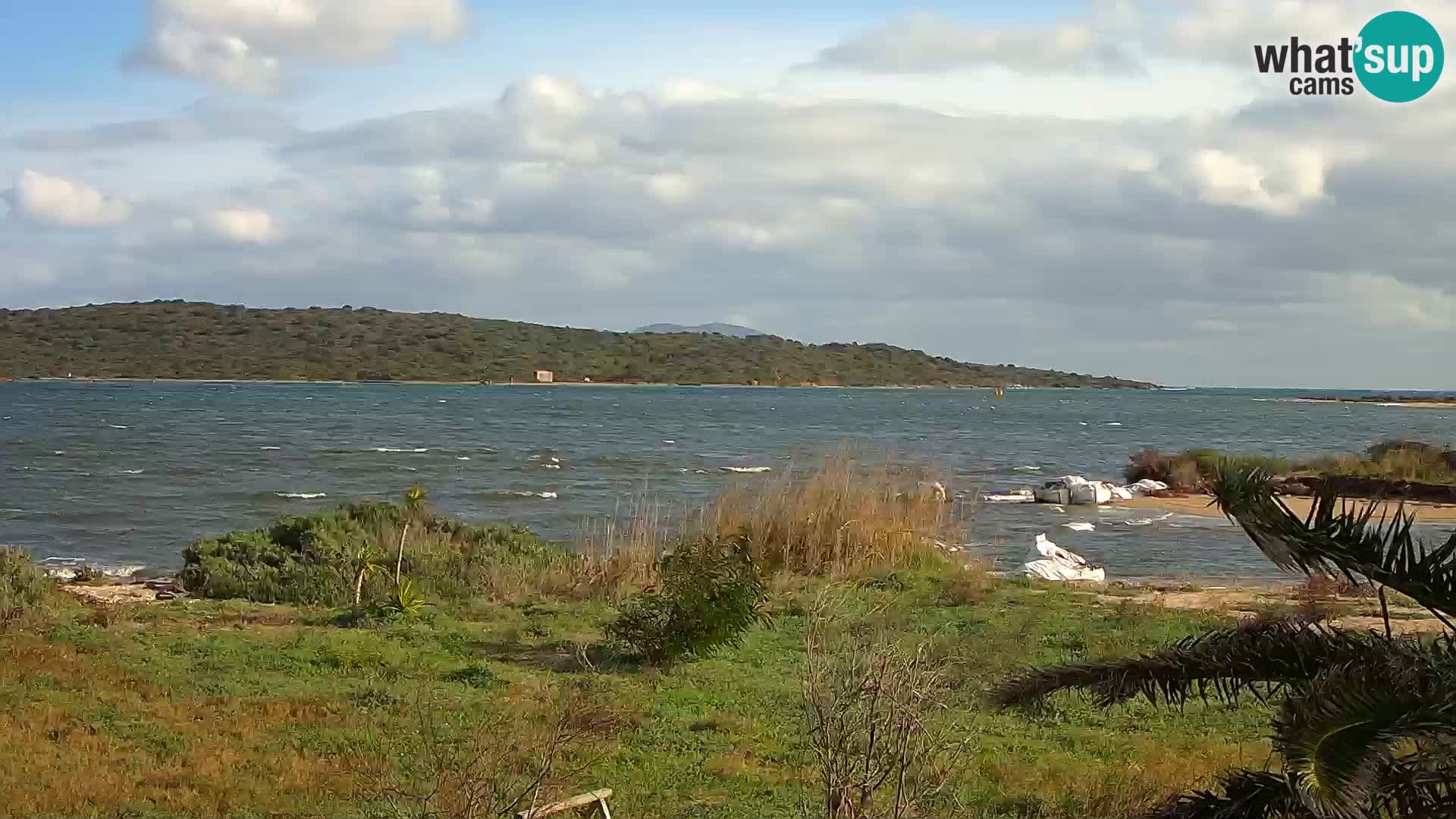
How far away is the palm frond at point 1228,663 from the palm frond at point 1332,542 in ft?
1.13

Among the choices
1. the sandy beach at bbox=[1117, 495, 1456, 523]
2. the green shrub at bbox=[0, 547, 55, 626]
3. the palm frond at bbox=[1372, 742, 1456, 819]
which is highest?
the palm frond at bbox=[1372, 742, 1456, 819]

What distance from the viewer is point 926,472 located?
66.8 ft

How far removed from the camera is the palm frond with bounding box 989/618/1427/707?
5.74 meters

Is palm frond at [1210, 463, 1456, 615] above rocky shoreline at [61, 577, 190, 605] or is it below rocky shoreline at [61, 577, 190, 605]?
above

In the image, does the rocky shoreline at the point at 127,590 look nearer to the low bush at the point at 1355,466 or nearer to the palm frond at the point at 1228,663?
the palm frond at the point at 1228,663

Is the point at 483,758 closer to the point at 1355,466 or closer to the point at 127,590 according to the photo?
the point at 127,590

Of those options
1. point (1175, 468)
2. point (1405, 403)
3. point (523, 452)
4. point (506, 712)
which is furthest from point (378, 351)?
→ point (506, 712)

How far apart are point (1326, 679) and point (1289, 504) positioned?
972 inches

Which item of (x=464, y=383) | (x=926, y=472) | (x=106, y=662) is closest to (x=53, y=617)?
(x=106, y=662)

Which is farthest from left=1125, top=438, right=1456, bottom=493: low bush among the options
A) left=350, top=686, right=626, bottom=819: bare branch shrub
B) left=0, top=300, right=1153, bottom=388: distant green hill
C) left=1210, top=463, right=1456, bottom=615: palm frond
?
left=0, top=300, right=1153, bottom=388: distant green hill

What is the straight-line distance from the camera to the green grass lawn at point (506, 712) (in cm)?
809

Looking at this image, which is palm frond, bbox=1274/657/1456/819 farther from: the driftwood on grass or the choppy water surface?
the choppy water surface

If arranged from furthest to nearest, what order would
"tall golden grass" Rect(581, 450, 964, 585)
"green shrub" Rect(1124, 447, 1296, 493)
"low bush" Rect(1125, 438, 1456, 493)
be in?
"green shrub" Rect(1124, 447, 1296, 493) < "low bush" Rect(1125, 438, 1456, 493) < "tall golden grass" Rect(581, 450, 964, 585)

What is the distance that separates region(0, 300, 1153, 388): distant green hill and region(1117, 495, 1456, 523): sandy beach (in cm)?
11260
